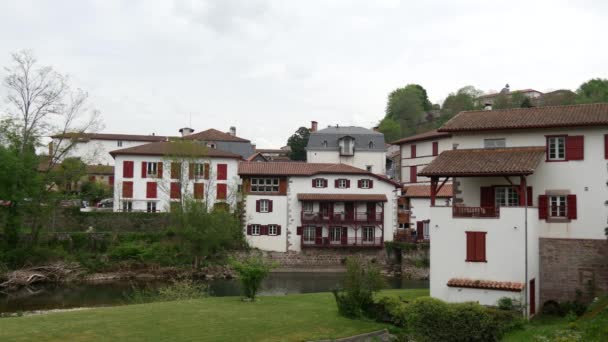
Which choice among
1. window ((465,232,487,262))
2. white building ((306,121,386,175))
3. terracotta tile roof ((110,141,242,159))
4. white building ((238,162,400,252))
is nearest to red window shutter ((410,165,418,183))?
white building ((306,121,386,175))

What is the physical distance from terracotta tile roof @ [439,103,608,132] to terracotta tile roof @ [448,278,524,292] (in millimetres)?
7661

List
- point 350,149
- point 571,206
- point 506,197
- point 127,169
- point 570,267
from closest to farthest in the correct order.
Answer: point 570,267 → point 571,206 → point 506,197 → point 127,169 → point 350,149

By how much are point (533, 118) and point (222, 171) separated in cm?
3135

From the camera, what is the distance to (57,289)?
118 ft

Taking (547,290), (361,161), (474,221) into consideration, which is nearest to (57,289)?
(474,221)

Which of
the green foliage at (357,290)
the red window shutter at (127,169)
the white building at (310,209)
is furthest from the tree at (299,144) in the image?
the green foliage at (357,290)

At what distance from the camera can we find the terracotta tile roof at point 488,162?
22.7 metres

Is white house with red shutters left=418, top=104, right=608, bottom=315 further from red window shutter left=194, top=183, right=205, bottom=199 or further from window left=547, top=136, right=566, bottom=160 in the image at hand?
red window shutter left=194, top=183, right=205, bottom=199

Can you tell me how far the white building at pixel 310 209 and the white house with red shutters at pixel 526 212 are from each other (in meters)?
22.8

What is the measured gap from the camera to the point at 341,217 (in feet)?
156

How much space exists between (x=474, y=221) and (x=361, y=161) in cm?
4186

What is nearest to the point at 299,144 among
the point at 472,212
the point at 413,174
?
the point at 413,174

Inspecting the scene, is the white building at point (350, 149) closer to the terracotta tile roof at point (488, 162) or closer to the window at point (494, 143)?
the window at point (494, 143)

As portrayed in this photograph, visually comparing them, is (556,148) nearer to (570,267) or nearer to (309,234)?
(570,267)
